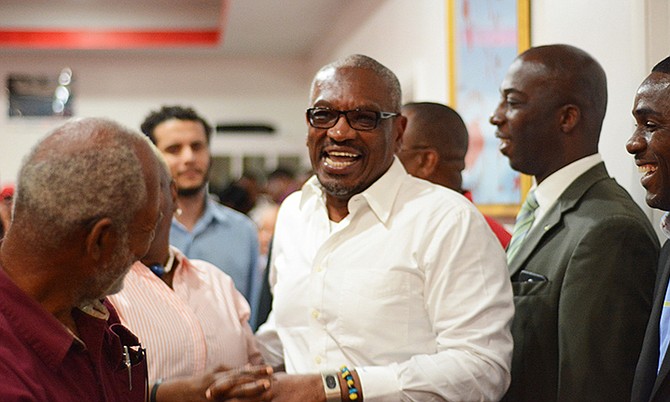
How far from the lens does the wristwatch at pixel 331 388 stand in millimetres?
1969

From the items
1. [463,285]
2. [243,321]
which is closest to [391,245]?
[463,285]

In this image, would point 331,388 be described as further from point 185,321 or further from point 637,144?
point 637,144

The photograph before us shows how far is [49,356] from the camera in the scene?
137 cm

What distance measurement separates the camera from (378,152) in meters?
2.27

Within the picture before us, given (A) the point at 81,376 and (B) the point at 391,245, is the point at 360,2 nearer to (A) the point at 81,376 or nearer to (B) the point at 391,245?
(B) the point at 391,245

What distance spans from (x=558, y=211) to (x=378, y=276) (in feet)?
1.98

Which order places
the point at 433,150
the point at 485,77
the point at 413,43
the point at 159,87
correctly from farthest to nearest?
the point at 159,87 < the point at 413,43 < the point at 485,77 < the point at 433,150

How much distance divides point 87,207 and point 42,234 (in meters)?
0.08

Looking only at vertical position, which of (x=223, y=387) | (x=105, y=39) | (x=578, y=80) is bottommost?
(x=223, y=387)

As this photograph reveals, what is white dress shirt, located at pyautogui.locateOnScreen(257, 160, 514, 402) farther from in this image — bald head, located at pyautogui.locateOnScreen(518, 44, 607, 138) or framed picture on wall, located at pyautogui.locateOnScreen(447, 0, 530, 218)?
framed picture on wall, located at pyautogui.locateOnScreen(447, 0, 530, 218)

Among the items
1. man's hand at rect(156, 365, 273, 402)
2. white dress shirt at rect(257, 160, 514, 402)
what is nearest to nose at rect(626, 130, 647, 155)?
white dress shirt at rect(257, 160, 514, 402)

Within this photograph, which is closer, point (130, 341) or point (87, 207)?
point (87, 207)

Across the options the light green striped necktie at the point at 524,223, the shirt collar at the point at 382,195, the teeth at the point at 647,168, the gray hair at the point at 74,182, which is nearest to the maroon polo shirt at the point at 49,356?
the gray hair at the point at 74,182

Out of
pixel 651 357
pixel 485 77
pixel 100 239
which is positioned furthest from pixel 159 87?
pixel 100 239
